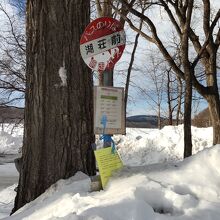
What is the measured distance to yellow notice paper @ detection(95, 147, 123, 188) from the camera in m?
5.10

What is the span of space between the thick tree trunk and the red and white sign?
1.48 ft

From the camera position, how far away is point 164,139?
23.3m

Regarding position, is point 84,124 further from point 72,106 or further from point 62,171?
point 62,171

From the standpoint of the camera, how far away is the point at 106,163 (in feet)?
17.3

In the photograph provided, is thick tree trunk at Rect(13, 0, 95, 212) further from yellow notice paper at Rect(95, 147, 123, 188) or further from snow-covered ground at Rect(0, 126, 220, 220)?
yellow notice paper at Rect(95, 147, 123, 188)

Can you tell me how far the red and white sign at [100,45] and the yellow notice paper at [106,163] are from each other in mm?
1024

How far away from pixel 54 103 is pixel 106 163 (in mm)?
1150

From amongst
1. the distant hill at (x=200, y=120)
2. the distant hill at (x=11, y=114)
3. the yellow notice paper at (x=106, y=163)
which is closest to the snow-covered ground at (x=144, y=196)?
the yellow notice paper at (x=106, y=163)

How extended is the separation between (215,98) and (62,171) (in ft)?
29.3

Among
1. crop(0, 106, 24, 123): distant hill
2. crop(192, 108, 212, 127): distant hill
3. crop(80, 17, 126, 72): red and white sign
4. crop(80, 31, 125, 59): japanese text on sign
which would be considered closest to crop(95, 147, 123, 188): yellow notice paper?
crop(80, 17, 126, 72): red and white sign

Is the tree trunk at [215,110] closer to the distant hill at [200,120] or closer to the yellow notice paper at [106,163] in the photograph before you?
the yellow notice paper at [106,163]

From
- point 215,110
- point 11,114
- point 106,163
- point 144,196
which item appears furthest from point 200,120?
point 144,196

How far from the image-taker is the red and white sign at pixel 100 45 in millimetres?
5547

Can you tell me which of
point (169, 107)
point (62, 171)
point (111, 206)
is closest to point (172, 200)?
point (111, 206)
